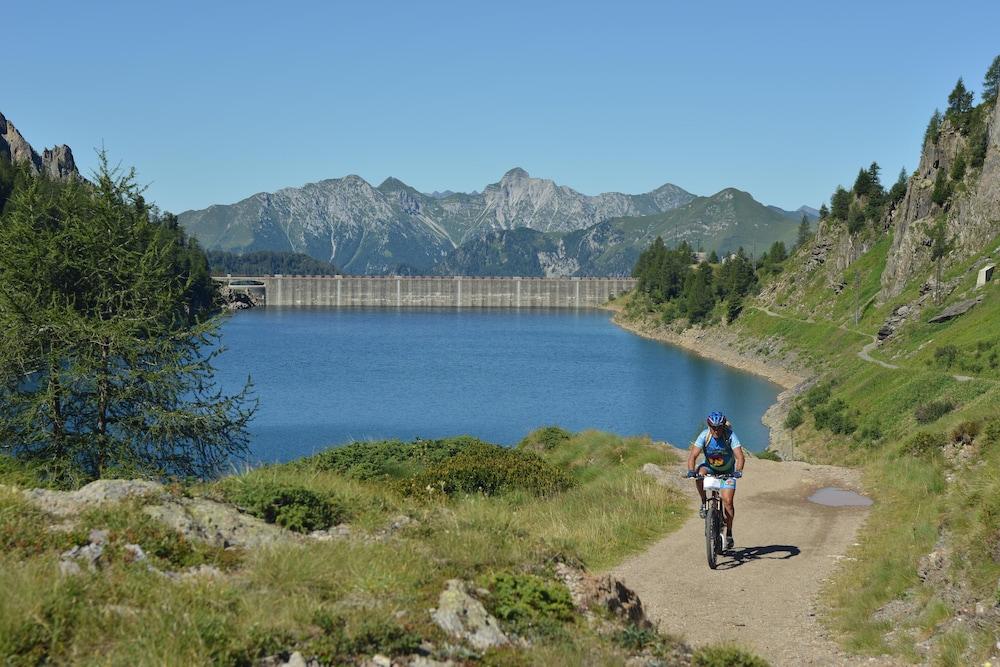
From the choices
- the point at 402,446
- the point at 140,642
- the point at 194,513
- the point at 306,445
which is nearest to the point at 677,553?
the point at 194,513

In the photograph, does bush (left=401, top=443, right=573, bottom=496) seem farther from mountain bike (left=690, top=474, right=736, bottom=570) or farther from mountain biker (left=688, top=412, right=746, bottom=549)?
mountain bike (left=690, top=474, right=736, bottom=570)

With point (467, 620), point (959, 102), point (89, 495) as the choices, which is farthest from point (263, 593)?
point (959, 102)

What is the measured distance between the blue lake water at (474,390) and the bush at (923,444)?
3601 centimetres

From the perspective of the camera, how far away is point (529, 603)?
1048cm

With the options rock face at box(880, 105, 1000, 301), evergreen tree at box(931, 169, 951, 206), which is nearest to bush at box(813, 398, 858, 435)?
rock face at box(880, 105, 1000, 301)

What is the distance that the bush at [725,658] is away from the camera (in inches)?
399

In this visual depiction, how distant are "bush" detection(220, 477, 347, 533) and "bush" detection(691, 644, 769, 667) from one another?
5878 mm

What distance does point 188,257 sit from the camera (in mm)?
181625

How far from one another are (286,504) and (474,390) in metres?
89.3

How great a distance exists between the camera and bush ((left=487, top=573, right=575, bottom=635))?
33.0ft

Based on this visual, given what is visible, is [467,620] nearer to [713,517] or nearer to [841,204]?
[713,517]

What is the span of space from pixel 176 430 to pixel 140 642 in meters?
21.8

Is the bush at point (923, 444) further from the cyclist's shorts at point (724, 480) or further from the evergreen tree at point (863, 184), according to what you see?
the evergreen tree at point (863, 184)

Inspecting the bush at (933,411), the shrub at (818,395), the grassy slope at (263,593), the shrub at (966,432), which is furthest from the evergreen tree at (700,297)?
the grassy slope at (263,593)
